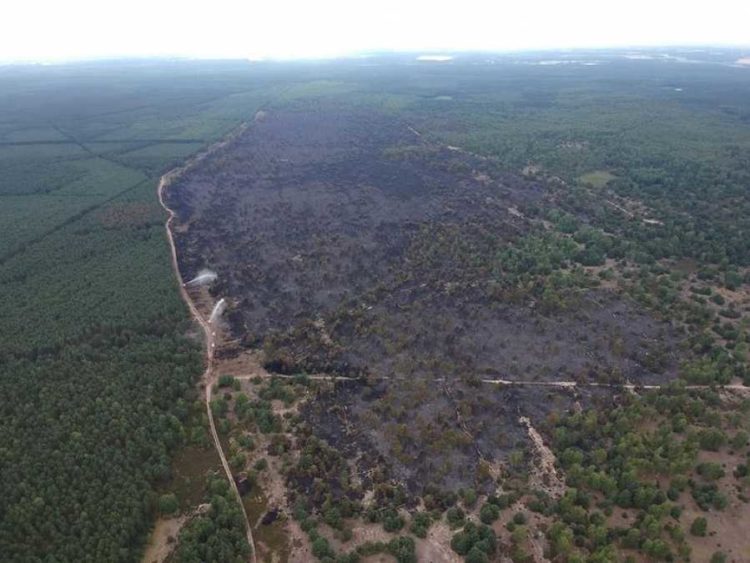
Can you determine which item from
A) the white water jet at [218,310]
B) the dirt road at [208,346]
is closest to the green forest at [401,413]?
the dirt road at [208,346]

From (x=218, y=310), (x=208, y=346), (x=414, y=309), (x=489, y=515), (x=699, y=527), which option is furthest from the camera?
(x=218, y=310)

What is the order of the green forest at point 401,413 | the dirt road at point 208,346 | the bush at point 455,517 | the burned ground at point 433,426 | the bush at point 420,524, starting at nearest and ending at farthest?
the green forest at point 401,413
the bush at point 420,524
the bush at point 455,517
the dirt road at point 208,346
the burned ground at point 433,426

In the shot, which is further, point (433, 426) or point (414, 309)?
point (414, 309)

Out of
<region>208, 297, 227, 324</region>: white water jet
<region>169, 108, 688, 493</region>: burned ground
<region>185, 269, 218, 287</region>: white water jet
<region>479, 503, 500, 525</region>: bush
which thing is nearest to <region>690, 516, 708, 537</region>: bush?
<region>479, 503, 500, 525</region>: bush

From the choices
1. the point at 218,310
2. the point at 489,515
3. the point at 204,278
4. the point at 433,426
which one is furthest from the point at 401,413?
the point at 204,278

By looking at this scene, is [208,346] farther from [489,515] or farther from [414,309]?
[489,515]

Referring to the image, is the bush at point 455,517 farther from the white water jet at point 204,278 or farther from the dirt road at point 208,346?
the white water jet at point 204,278
